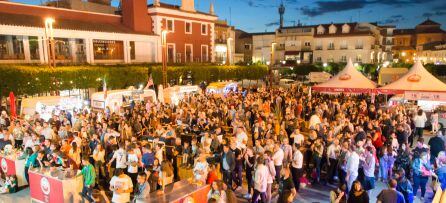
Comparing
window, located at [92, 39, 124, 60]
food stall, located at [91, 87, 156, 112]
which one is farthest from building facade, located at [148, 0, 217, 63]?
food stall, located at [91, 87, 156, 112]

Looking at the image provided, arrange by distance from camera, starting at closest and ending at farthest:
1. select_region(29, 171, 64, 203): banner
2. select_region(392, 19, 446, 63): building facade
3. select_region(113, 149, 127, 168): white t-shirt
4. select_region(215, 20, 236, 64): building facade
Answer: select_region(29, 171, 64, 203): banner, select_region(113, 149, 127, 168): white t-shirt, select_region(215, 20, 236, 64): building facade, select_region(392, 19, 446, 63): building facade

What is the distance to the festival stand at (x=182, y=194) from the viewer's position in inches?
284

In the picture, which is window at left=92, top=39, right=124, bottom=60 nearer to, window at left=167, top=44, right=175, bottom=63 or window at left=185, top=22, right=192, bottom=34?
window at left=167, top=44, right=175, bottom=63

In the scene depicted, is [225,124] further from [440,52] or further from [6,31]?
[440,52]

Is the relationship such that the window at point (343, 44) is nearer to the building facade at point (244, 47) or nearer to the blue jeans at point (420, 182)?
the building facade at point (244, 47)

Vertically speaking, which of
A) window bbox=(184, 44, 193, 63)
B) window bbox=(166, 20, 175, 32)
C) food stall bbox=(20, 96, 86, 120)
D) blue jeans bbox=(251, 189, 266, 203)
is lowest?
Answer: blue jeans bbox=(251, 189, 266, 203)

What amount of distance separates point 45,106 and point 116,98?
342cm

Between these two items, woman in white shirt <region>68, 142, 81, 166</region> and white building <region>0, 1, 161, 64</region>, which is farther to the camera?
white building <region>0, 1, 161, 64</region>

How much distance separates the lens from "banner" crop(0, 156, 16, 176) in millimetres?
10871

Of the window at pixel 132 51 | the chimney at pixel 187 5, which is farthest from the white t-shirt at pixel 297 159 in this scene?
the chimney at pixel 187 5

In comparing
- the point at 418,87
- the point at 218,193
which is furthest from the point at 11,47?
the point at 418,87

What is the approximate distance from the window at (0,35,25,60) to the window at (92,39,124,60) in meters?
5.83

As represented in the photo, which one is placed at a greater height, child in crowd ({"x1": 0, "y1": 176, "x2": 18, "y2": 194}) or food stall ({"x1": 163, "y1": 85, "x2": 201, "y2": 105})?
food stall ({"x1": 163, "y1": 85, "x2": 201, "y2": 105})

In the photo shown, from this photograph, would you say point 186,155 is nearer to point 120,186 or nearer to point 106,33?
point 120,186
